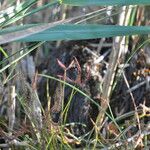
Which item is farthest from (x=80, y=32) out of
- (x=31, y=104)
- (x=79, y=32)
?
(x=31, y=104)

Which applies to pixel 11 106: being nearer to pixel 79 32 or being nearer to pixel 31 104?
pixel 31 104

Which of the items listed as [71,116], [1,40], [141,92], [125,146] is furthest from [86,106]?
[1,40]

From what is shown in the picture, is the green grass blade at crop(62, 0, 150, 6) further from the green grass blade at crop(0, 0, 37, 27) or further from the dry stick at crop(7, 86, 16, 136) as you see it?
the dry stick at crop(7, 86, 16, 136)

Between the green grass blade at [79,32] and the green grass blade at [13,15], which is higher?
the green grass blade at [13,15]

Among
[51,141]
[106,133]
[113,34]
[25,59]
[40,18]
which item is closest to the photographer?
[113,34]

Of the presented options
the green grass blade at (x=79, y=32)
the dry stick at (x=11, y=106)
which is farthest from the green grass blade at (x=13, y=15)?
the dry stick at (x=11, y=106)

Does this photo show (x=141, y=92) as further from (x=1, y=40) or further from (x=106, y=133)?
(x=1, y=40)

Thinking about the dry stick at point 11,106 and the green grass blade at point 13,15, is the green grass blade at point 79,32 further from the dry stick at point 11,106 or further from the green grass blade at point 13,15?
the dry stick at point 11,106

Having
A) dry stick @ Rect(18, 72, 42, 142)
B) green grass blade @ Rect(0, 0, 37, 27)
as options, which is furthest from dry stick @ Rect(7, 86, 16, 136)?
green grass blade @ Rect(0, 0, 37, 27)
